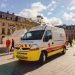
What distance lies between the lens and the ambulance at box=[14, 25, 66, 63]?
11.3 meters

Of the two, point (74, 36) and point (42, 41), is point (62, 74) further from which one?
point (74, 36)

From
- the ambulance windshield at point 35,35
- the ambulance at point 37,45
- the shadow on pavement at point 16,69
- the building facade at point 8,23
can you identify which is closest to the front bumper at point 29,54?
the ambulance at point 37,45


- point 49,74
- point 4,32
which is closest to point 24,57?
point 49,74

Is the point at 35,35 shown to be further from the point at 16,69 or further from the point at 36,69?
the point at 16,69

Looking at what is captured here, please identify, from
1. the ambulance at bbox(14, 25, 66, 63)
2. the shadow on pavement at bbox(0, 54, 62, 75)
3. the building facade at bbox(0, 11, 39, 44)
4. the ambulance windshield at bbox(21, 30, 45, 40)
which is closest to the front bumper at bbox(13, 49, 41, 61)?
the ambulance at bbox(14, 25, 66, 63)

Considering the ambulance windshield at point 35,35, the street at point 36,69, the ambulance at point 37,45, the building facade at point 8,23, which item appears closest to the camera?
the street at point 36,69

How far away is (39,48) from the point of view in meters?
11.6

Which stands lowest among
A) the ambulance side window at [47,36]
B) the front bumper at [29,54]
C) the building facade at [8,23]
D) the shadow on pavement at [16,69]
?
the shadow on pavement at [16,69]

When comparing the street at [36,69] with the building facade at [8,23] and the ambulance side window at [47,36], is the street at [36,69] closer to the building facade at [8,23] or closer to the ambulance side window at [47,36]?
the ambulance side window at [47,36]

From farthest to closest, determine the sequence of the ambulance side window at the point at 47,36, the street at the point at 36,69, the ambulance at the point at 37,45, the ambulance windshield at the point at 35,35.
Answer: the ambulance side window at the point at 47,36, the ambulance windshield at the point at 35,35, the ambulance at the point at 37,45, the street at the point at 36,69

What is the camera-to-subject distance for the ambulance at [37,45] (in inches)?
443

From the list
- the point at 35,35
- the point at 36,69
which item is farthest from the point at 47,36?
the point at 36,69

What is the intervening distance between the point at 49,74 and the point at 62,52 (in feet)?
30.7

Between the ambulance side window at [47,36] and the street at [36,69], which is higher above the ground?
the ambulance side window at [47,36]
